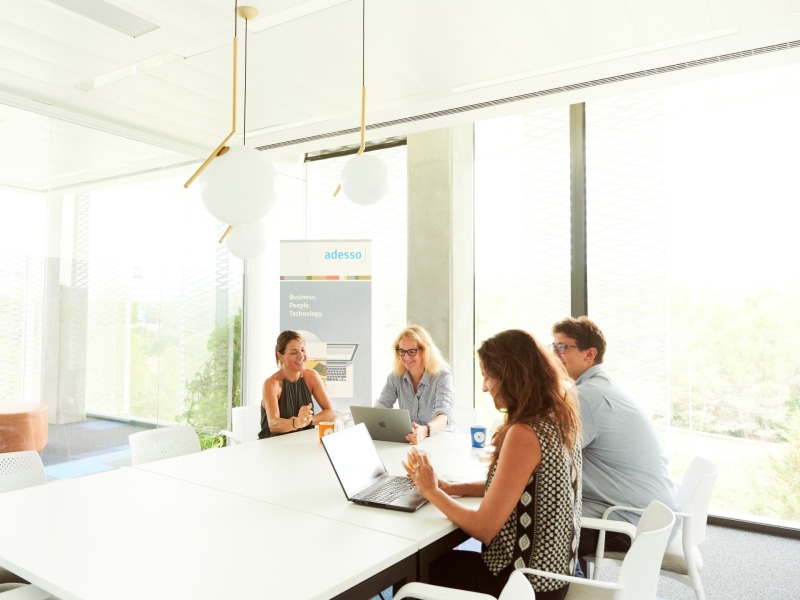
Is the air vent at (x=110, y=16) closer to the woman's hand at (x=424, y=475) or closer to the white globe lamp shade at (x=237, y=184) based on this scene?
the white globe lamp shade at (x=237, y=184)

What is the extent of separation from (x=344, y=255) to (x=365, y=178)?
271 centimetres

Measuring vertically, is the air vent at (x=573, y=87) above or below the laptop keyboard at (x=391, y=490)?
above

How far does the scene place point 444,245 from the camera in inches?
218

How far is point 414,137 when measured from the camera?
5719 mm

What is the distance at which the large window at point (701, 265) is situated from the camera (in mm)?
4246

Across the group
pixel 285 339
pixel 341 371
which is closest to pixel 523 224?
pixel 341 371

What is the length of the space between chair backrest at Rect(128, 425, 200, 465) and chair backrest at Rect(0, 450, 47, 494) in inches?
20.1

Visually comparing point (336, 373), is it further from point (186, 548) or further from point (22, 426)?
point (186, 548)

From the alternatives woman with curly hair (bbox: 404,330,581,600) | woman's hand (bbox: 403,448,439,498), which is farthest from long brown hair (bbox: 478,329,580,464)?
woman's hand (bbox: 403,448,439,498)

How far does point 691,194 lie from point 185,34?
3700mm

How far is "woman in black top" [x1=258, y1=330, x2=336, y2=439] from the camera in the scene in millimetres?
3863

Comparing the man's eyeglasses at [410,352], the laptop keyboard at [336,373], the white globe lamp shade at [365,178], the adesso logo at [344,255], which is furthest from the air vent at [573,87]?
the laptop keyboard at [336,373]

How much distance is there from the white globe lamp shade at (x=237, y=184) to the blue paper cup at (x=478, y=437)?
1727mm

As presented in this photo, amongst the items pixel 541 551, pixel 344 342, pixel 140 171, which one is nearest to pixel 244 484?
pixel 541 551
